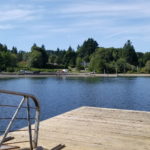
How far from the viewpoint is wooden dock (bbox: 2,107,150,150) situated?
16.1 feet

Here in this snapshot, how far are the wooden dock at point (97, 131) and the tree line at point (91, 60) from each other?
98.4 meters

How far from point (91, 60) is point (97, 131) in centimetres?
10874

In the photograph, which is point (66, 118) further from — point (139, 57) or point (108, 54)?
point (139, 57)

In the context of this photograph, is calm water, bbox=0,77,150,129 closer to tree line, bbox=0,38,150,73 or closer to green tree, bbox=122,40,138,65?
tree line, bbox=0,38,150,73

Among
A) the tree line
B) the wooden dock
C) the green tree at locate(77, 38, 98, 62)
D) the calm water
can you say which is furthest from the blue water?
the green tree at locate(77, 38, 98, 62)

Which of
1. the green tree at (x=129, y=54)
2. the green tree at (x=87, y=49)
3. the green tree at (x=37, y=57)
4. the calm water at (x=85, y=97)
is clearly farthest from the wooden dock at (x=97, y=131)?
the green tree at (x=87, y=49)

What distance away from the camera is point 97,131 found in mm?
5867

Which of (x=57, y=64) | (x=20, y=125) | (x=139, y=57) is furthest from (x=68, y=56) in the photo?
(x=20, y=125)

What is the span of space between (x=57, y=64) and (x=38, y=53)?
2028cm

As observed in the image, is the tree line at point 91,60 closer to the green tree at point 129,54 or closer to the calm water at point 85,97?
the green tree at point 129,54

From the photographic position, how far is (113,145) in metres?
4.88

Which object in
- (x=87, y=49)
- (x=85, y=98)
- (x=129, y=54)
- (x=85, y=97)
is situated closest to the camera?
(x=85, y=98)

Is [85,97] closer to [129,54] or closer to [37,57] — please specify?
[37,57]

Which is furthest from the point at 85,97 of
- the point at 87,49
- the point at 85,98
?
the point at 87,49
